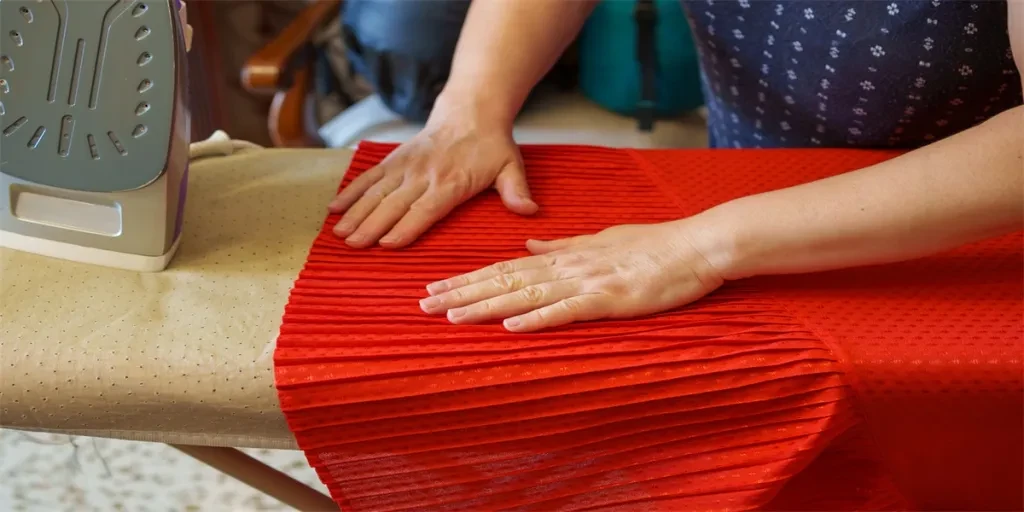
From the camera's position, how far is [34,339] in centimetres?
62

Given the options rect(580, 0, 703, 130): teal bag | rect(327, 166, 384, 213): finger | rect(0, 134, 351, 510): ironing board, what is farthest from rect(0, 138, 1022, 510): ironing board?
rect(580, 0, 703, 130): teal bag

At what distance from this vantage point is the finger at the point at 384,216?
74 centimetres

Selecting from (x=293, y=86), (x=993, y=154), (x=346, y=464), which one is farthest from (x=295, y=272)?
(x=293, y=86)

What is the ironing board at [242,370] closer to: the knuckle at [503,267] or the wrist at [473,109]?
the knuckle at [503,267]

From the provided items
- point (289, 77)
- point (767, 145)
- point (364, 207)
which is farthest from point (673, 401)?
point (289, 77)

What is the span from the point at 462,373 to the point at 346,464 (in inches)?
4.7

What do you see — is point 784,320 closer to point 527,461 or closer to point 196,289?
point 527,461

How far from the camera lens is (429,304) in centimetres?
64

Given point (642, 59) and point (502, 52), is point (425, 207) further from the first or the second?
point (642, 59)

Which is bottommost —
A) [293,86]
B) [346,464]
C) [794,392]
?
[293,86]

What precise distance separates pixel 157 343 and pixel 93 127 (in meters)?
0.18

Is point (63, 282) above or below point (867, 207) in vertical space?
below

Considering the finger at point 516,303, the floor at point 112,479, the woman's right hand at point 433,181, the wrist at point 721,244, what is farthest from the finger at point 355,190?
the floor at point 112,479

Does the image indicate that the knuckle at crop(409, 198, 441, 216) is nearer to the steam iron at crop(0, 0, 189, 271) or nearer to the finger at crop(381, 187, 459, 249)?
the finger at crop(381, 187, 459, 249)
